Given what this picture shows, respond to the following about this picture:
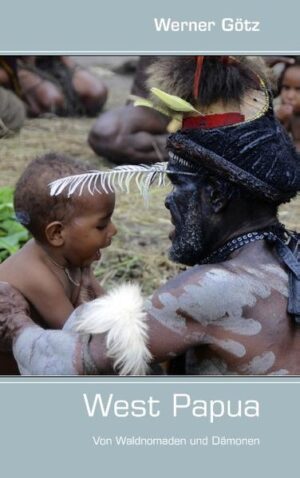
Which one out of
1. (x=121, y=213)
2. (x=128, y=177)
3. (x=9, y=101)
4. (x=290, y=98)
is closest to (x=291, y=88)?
(x=290, y=98)

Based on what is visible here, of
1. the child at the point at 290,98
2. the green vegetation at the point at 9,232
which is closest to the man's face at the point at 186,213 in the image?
the green vegetation at the point at 9,232

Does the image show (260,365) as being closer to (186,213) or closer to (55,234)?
(186,213)

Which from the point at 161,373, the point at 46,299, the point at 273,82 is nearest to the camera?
the point at 161,373

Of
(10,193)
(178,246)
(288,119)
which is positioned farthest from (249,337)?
(288,119)

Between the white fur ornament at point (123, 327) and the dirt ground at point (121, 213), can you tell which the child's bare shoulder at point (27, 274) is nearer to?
the white fur ornament at point (123, 327)

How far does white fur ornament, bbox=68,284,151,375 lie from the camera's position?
9.21 feet

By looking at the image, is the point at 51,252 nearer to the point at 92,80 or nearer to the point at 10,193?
the point at 10,193

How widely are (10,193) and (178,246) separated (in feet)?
7.25

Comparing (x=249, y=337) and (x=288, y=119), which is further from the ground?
(x=249, y=337)

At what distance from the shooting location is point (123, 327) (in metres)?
2.81

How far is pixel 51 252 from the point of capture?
3.70m

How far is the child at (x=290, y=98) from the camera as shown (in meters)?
7.10

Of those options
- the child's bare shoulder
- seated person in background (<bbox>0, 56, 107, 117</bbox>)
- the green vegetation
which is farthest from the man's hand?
seated person in background (<bbox>0, 56, 107, 117</bbox>)

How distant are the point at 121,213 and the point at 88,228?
2696 mm
